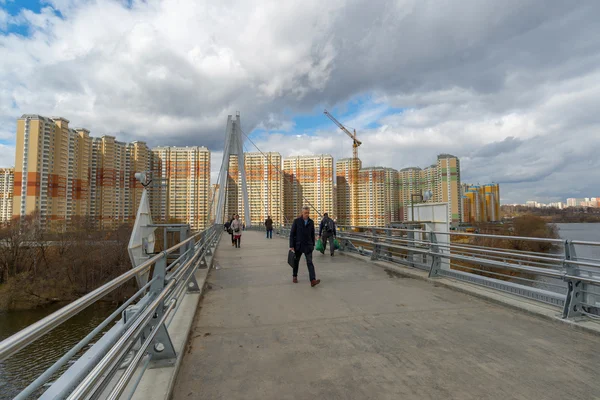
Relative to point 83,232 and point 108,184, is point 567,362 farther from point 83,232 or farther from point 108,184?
point 108,184

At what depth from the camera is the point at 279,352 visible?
139 inches

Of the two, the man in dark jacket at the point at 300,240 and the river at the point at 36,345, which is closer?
the man in dark jacket at the point at 300,240

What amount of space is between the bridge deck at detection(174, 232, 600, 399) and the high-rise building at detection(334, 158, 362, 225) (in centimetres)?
6751

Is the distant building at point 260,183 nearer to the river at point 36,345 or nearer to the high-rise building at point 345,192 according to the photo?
the high-rise building at point 345,192

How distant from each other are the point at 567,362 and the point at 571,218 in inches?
5313

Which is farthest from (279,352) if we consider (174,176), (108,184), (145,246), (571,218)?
(571,218)

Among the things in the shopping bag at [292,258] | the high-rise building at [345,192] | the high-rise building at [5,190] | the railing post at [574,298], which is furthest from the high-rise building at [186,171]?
the railing post at [574,298]

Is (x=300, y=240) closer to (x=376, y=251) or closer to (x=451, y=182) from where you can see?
(x=376, y=251)

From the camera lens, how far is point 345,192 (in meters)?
82.2

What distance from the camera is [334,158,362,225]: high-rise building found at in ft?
248

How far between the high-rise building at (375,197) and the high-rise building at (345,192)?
173 centimetres

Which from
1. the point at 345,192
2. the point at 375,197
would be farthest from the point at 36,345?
the point at 375,197

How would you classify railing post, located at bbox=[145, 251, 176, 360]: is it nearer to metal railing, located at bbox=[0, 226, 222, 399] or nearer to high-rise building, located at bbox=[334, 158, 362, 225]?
metal railing, located at bbox=[0, 226, 222, 399]

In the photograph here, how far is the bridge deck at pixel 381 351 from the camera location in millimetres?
2768
